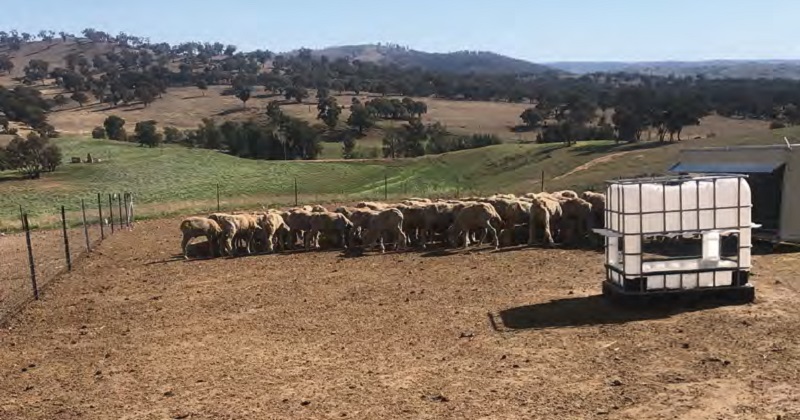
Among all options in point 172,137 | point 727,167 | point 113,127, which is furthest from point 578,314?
point 113,127

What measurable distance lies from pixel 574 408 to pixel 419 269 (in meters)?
10.2

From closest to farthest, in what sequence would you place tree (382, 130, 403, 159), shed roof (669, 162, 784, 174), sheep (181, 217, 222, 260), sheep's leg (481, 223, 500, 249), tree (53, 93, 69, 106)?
1. shed roof (669, 162, 784, 174)
2. sheep's leg (481, 223, 500, 249)
3. sheep (181, 217, 222, 260)
4. tree (382, 130, 403, 159)
5. tree (53, 93, 69, 106)

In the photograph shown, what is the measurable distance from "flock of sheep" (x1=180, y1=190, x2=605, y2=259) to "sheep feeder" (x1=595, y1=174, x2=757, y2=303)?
24.5 ft

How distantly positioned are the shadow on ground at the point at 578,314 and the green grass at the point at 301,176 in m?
25.4

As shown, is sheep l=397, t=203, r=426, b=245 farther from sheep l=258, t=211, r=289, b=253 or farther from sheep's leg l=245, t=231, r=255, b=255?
sheep's leg l=245, t=231, r=255, b=255

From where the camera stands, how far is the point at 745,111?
13350 centimetres

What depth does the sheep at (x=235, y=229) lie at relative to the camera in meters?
24.0

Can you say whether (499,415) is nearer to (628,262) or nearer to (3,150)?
(628,262)

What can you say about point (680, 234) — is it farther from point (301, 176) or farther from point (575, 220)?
point (301, 176)

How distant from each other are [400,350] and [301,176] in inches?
1967

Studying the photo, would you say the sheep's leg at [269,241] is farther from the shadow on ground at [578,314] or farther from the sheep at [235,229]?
the shadow on ground at [578,314]

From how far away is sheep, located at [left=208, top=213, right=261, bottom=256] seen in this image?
78.7 feet

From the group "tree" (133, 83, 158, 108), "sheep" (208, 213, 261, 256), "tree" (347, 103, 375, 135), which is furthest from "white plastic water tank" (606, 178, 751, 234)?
"tree" (133, 83, 158, 108)

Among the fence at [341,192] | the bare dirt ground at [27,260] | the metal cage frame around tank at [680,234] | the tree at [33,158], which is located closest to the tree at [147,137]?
the tree at [33,158]
